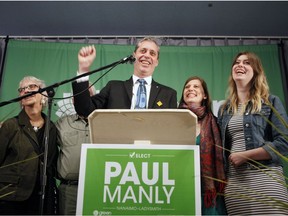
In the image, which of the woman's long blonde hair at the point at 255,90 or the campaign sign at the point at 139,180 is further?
the woman's long blonde hair at the point at 255,90

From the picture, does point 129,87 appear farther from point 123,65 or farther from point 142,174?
point 123,65

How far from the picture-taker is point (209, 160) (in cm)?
204

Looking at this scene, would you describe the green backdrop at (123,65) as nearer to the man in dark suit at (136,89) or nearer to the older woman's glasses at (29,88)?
the older woman's glasses at (29,88)

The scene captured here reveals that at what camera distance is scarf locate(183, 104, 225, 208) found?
6.37 feet

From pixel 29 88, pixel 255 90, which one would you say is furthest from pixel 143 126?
pixel 29 88

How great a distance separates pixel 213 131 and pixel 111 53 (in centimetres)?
245

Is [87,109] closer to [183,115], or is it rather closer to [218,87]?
[183,115]

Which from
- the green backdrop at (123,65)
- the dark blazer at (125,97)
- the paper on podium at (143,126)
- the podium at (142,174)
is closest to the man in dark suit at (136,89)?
the dark blazer at (125,97)

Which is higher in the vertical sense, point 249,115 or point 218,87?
point 218,87

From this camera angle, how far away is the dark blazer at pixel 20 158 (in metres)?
2.28

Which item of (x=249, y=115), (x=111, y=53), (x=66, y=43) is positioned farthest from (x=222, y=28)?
(x=249, y=115)

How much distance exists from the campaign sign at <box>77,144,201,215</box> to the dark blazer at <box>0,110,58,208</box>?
1014mm

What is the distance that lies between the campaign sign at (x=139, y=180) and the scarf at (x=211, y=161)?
54 cm

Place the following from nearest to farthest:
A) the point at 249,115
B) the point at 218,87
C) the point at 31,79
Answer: the point at 249,115 < the point at 31,79 < the point at 218,87
